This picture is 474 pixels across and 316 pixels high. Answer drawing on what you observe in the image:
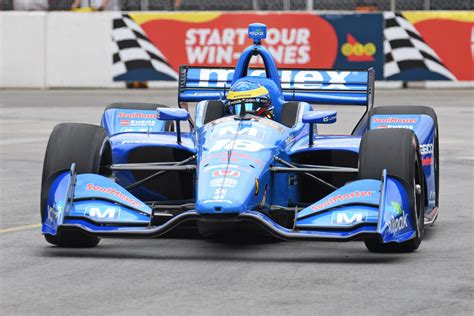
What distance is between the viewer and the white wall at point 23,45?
25.6m

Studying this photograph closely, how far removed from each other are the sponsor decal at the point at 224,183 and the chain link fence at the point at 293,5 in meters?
17.1

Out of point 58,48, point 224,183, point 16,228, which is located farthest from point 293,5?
point 224,183

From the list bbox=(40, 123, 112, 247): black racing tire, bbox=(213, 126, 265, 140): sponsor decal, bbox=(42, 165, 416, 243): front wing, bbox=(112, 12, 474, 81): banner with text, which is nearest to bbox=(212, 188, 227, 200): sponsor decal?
bbox=(42, 165, 416, 243): front wing

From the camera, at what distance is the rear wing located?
1155 cm

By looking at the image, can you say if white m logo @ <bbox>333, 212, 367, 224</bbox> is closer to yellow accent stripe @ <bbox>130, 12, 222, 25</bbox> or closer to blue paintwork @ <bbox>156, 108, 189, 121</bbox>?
blue paintwork @ <bbox>156, 108, 189, 121</bbox>

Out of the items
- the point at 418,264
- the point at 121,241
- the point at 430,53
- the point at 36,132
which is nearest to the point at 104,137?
the point at 121,241

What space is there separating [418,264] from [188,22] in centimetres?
1721

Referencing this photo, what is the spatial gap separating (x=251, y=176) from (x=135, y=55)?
55.2ft

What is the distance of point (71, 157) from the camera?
9.12 m

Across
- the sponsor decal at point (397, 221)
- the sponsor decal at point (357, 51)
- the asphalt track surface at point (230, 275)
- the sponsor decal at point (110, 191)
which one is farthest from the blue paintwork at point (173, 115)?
the sponsor decal at point (357, 51)

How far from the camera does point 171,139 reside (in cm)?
1020

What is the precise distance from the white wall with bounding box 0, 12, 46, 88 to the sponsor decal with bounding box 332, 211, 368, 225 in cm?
1776

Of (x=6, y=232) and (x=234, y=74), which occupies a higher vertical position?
(x=234, y=74)

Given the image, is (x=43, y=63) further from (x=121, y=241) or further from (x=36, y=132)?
(x=121, y=241)
